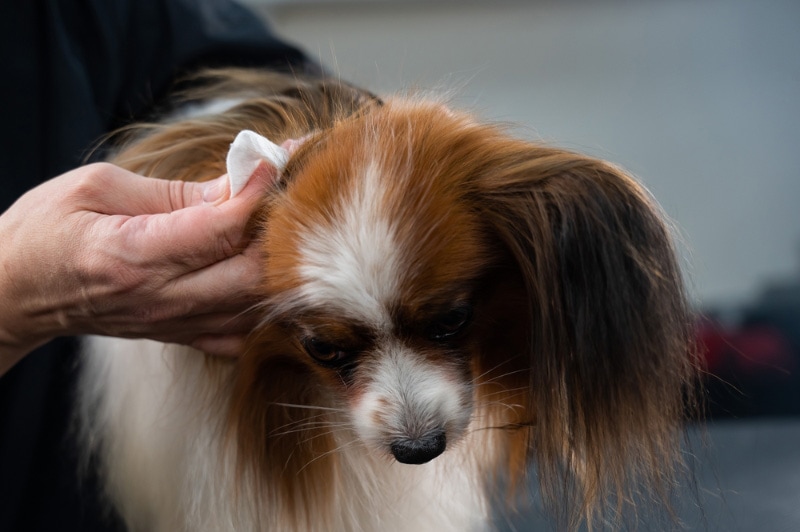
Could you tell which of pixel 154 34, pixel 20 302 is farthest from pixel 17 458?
pixel 154 34

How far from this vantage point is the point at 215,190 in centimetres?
85

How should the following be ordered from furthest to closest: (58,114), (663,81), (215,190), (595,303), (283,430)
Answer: (663,81) < (58,114) < (283,430) < (215,190) < (595,303)

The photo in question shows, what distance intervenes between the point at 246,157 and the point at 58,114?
52 cm

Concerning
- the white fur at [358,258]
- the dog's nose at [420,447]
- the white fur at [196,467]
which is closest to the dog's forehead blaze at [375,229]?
the white fur at [358,258]

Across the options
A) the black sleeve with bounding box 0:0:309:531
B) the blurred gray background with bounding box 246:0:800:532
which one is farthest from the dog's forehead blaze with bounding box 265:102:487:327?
the blurred gray background with bounding box 246:0:800:532

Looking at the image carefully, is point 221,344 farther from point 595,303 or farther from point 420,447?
point 595,303

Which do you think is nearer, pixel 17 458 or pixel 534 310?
pixel 534 310

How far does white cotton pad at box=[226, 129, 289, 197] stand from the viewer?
771 mm

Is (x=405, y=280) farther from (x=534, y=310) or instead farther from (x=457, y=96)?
(x=457, y=96)

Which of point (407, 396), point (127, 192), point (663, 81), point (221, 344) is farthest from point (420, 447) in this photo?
point (663, 81)

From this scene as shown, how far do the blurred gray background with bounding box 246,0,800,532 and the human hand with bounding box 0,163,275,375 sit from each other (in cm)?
90

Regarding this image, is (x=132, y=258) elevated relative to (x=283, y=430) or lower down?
elevated

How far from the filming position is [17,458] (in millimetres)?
1133

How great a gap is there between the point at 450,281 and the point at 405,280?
5 cm
